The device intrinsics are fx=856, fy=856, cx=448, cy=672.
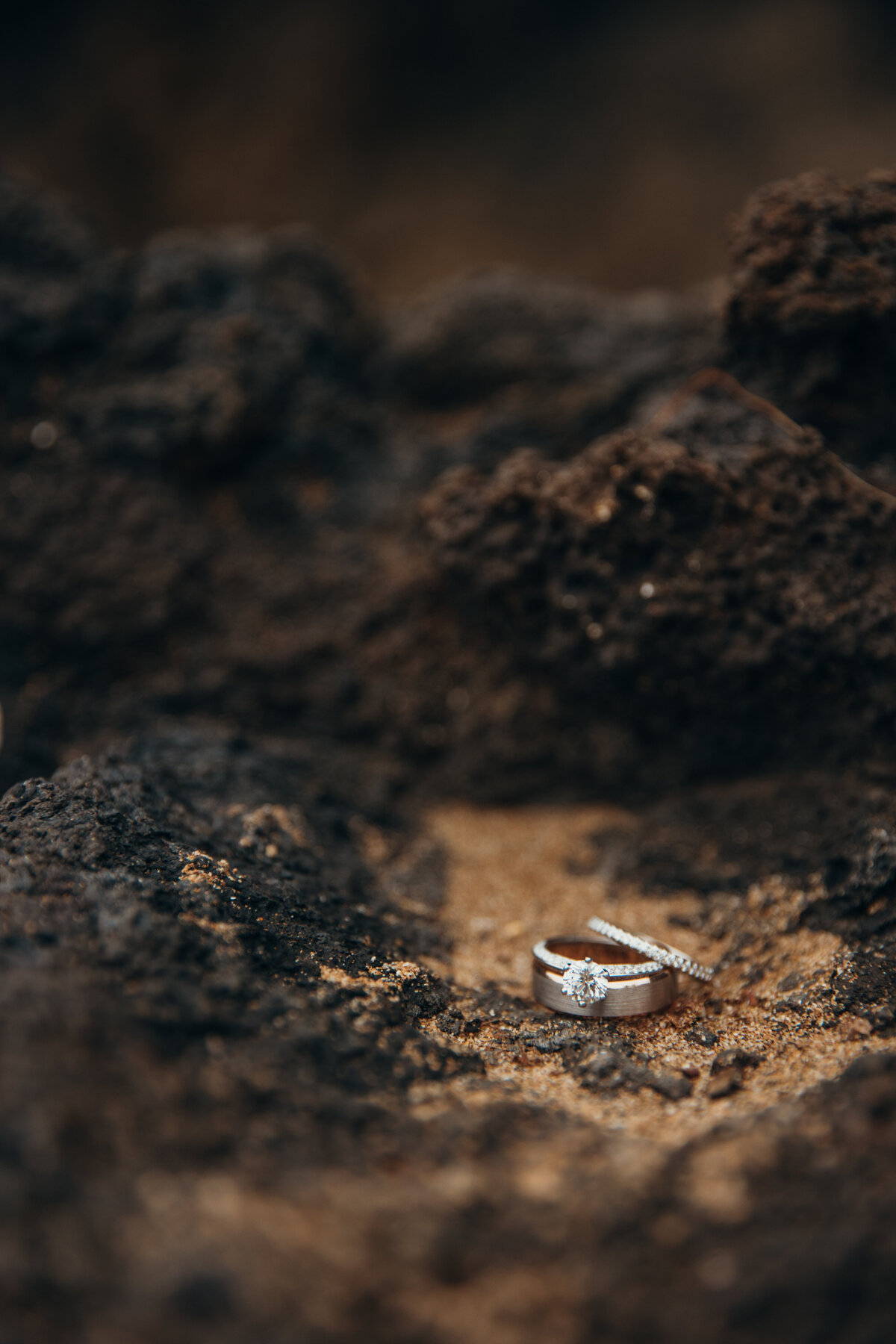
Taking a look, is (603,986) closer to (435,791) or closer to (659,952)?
(659,952)

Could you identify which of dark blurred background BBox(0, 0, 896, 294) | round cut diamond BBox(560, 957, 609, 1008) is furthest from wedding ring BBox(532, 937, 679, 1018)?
dark blurred background BBox(0, 0, 896, 294)

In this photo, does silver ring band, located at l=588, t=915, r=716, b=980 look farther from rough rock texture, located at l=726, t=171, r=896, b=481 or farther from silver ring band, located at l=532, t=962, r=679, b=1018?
rough rock texture, located at l=726, t=171, r=896, b=481

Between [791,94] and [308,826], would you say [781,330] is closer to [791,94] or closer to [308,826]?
[308,826]

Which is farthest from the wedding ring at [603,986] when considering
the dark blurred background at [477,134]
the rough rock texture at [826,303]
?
the dark blurred background at [477,134]

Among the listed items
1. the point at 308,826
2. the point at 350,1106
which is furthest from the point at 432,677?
the point at 350,1106

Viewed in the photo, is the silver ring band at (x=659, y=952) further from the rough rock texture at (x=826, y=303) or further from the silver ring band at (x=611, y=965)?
the rough rock texture at (x=826, y=303)

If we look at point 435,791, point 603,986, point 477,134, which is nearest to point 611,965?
point 603,986
